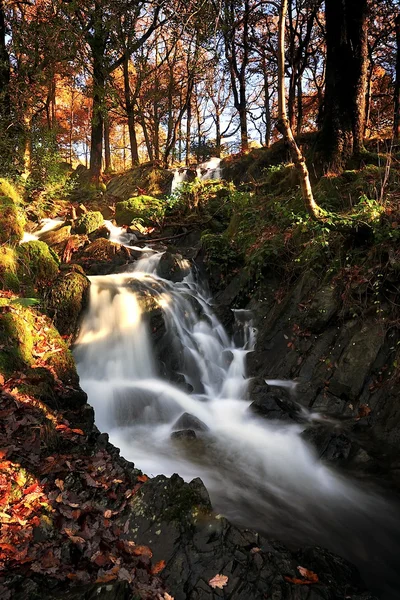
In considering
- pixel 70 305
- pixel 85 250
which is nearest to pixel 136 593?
pixel 70 305

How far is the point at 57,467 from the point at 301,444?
11.3ft

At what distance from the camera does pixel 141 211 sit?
13.8 metres

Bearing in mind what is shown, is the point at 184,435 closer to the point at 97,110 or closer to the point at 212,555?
the point at 212,555

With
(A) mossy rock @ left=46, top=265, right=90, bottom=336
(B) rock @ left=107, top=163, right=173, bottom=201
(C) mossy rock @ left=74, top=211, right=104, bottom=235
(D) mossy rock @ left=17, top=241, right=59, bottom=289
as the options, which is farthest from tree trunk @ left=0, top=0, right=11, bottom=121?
(B) rock @ left=107, top=163, right=173, bottom=201

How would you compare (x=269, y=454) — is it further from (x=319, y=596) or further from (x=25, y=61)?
(x=25, y=61)

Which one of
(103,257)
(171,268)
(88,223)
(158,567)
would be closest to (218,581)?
(158,567)

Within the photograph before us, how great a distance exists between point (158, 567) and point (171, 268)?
8.09 meters

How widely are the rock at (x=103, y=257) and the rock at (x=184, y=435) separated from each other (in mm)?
5833

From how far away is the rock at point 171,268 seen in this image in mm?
10180

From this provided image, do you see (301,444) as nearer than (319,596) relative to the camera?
No

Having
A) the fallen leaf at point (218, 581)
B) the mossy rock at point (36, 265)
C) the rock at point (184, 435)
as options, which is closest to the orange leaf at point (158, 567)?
the fallen leaf at point (218, 581)

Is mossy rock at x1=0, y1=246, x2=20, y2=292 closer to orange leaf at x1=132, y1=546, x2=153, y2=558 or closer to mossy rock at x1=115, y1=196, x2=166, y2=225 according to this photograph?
orange leaf at x1=132, y1=546, x2=153, y2=558

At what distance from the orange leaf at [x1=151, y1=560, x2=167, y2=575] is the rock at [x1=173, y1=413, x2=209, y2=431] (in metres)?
3.20

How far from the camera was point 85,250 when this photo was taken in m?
11.1
